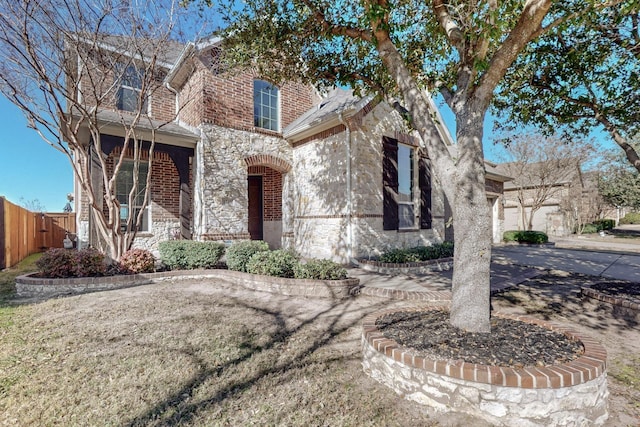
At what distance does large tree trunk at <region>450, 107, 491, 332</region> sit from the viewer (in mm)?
3170

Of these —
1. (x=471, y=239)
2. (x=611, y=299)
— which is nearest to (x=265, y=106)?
(x=471, y=239)

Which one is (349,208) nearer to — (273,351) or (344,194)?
(344,194)

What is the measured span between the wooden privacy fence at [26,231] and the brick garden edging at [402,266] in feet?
34.0

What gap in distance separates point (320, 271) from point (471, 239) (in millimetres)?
3353

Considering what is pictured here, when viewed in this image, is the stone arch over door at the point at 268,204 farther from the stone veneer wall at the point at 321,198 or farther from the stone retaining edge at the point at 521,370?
the stone retaining edge at the point at 521,370

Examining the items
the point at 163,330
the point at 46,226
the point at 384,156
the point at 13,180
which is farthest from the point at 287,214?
the point at 13,180

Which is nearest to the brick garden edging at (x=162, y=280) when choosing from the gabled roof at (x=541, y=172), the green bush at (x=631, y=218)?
the gabled roof at (x=541, y=172)

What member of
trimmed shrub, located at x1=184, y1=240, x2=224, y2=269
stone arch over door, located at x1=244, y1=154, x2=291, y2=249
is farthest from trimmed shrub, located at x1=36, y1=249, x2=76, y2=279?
stone arch over door, located at x1=244, y1=154, x2=291, y2=249

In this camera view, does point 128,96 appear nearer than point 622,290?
No

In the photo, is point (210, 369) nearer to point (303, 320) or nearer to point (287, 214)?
point (303, 320)

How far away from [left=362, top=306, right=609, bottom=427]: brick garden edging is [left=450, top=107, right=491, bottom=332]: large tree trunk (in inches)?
31.8

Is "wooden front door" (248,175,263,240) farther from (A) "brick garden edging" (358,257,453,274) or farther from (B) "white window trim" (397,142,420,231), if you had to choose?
(B) "white window trim" (397,142,420,231)

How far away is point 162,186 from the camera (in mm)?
9922

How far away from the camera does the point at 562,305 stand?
5.27m
